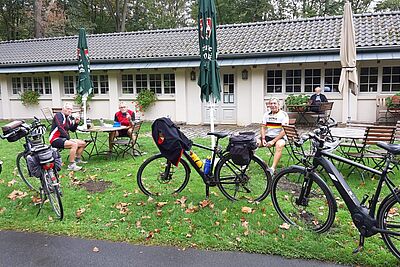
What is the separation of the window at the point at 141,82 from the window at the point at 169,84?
886 mm

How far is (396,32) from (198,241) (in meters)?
11.2

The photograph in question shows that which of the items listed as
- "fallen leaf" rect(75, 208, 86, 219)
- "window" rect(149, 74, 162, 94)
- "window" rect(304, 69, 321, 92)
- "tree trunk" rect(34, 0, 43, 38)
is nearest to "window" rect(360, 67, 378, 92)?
"window" rect(304, 69, 321, 92)

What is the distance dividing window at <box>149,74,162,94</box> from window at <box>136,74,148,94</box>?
27cm

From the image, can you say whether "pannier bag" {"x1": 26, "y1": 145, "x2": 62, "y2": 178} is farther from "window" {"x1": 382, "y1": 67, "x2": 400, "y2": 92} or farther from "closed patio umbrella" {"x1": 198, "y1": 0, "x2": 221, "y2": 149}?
"window" {"x1": 382, "y1": 67, "x2": 400, "y2": 92}

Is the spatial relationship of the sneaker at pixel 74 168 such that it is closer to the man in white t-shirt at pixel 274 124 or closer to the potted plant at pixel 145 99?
the man in white t-shirt at pixel 274 124

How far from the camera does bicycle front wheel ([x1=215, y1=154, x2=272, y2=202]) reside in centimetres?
453

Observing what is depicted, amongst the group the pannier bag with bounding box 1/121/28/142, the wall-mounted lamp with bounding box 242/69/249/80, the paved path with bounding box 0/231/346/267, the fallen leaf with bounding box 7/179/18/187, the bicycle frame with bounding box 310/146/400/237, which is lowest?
the paved path with bounding box 0/231/346/267

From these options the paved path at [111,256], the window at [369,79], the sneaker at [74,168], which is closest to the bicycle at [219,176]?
the paved path at [111,256]

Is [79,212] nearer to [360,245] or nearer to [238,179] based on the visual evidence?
[238,179]

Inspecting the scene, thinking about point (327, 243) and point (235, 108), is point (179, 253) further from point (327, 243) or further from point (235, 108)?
point (235, 108)

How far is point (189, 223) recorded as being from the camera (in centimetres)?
406

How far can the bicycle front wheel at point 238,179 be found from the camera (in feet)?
14.9

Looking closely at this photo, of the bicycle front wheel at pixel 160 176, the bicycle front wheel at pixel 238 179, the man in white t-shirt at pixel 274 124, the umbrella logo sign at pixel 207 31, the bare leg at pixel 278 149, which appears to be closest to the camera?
the bicycle front wheel at pixel 238 179

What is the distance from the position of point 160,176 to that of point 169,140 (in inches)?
38.2
